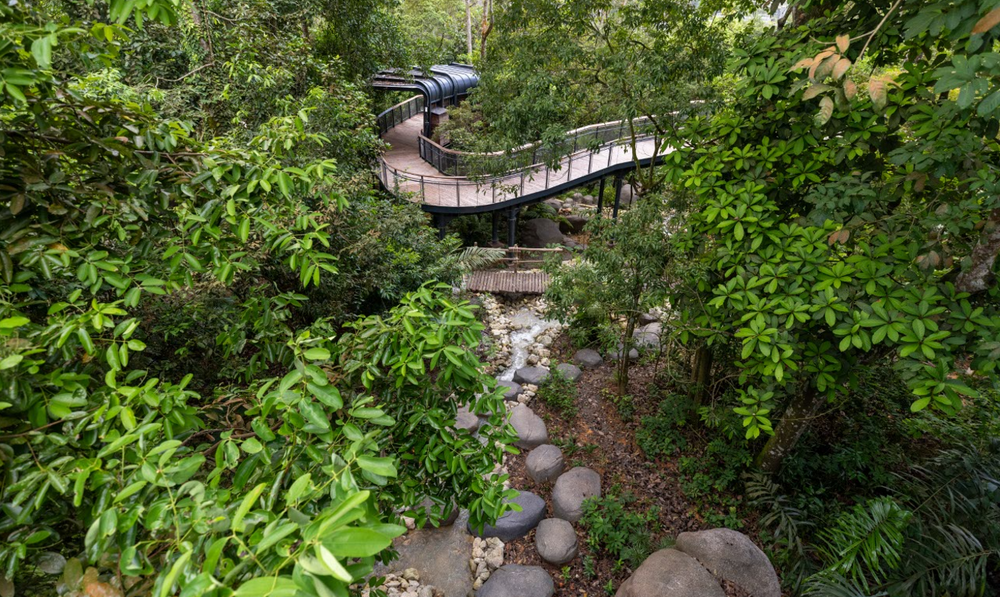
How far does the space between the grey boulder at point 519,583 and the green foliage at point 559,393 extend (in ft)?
7.82

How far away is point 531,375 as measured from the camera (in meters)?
7.27

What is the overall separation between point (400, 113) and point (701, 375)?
15.6 metres

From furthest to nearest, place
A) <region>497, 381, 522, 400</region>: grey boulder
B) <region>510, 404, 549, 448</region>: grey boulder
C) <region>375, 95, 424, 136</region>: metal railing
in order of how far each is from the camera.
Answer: <region>375, 95, 424, 136</region>: metal railing
<region>497, 381, 522, 400</region>: grey boulder
<region>510, 404, 549, 448</region>: grey boulder

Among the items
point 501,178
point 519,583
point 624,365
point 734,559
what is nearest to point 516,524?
point 519,583

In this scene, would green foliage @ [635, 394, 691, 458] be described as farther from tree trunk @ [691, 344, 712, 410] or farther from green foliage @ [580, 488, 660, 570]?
green foliage @ [580, 488, 660, 570]

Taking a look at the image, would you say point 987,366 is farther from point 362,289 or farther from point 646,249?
point 362,289

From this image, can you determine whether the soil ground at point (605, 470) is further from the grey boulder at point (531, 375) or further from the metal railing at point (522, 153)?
the metal railing at point (522, 153)

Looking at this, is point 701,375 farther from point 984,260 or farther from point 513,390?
point 984,260

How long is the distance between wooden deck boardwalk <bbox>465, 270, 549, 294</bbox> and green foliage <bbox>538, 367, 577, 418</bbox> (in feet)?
12.5

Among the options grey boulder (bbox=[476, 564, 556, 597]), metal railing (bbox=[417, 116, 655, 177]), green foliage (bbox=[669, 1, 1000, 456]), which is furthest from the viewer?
metal railing (bbox=[417, 116, 655, 177])

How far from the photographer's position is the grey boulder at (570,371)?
7.09 metres

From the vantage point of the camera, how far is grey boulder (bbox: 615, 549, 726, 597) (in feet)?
12.2

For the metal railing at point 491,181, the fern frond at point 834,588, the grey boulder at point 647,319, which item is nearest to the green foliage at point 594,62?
the grey boulder at point 647,319

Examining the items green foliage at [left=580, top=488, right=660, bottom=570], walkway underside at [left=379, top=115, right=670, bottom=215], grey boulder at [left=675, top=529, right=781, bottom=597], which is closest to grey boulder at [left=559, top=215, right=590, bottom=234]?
walkway underside at [left=379, top=115, right=670, bottom=215]
